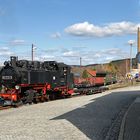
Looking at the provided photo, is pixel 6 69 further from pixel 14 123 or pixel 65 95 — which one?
pixel 14 123

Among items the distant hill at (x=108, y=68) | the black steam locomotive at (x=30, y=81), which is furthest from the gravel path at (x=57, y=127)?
the distant hill at (x=108, y=68)

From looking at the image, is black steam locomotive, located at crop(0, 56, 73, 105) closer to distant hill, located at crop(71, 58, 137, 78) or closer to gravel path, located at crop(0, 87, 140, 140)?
gravel path, located at crop(0, 87, 140, 140)

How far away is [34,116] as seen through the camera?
18.1 m

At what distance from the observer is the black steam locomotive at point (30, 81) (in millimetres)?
26812

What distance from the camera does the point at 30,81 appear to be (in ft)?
93.0

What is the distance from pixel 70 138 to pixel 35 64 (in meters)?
18.9

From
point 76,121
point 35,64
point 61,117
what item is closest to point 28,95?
point 35,64

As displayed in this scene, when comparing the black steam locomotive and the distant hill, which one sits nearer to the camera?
the black steam locomotive

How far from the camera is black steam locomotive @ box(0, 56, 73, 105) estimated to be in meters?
26.8

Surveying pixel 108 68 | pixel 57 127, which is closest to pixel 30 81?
pixel 57 127

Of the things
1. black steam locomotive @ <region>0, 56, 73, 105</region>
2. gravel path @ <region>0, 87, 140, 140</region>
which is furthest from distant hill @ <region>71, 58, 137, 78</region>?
gravel path @ <region>0, 87, 140, 140</region>

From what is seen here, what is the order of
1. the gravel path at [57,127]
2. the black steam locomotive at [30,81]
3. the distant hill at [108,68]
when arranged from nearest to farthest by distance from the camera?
the gravel path at [57,127]
the black steam locomotive at [30,81]
the distant hill at [108,68]

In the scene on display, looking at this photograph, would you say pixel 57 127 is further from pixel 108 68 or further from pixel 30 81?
pixel 108 68

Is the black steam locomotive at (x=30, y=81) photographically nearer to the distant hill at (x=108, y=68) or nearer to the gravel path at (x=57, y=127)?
the gravel path at (x=57, y=127)
